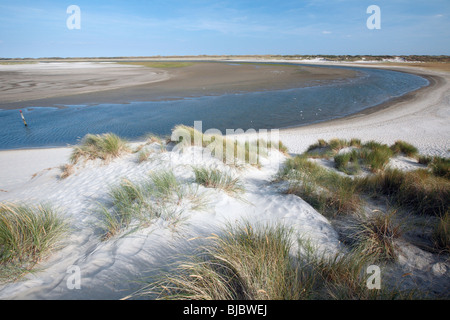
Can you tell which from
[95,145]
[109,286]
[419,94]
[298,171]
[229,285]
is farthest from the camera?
[419,94]

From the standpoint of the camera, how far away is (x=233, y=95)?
2327 cm

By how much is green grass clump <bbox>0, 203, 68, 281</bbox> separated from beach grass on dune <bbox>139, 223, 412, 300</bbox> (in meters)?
1.65

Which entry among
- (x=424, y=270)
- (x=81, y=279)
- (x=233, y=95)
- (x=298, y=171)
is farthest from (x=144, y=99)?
(x=424, y=270)

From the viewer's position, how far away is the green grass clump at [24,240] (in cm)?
259

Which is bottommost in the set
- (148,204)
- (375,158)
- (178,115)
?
(148,204)

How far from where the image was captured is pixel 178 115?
16594mm

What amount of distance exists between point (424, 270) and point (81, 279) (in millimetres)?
3806

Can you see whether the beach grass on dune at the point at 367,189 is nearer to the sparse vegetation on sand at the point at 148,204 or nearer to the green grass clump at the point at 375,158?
the green grass clump at the point at 375,158

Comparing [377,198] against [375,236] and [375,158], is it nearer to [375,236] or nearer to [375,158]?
[375,236]

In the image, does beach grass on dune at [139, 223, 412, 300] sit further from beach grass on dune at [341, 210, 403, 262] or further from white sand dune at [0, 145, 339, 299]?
white sand dune at [0, 145, 339, 299]

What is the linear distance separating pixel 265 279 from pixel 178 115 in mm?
15755

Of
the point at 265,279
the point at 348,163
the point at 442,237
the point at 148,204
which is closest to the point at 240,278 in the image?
the point at 265,279

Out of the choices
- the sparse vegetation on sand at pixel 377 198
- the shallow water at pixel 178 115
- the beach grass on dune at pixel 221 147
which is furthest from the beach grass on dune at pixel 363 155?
the shallow water at pixel 178 115
